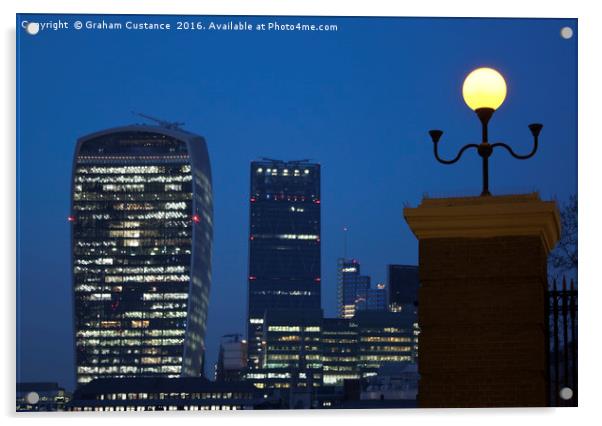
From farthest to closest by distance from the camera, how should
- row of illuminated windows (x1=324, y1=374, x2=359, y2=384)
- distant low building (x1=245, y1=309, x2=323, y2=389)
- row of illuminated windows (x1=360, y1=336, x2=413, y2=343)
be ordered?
distant low building (x1=245, y1=309, x2=323, y2=389)
row of illuminated windows (x1=360, y1=336, x2=413, y2=343)
row of illuminated windows (x1=324, y1=374, x2=359, y2=384)

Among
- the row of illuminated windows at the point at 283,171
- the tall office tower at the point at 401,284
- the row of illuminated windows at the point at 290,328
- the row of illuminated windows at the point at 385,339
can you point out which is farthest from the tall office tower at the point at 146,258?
the row of illuminated windows at the point at 283,171

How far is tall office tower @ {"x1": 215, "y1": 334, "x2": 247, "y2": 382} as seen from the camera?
125 meters

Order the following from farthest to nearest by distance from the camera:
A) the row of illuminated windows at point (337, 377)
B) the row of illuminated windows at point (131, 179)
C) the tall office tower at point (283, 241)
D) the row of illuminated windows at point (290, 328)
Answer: the tall office tower at point (283, 241), the row of illuminated windows at point (290, 328), the row of illuminated windows at point (337, 377), the row of illuminated windows at point (131, 179)

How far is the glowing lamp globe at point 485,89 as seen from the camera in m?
7.84

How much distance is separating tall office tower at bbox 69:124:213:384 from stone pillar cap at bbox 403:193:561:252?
101m

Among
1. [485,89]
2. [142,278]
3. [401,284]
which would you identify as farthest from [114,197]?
[485,89]

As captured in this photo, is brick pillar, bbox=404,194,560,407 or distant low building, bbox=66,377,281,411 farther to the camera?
distant low building, bbox=66,377,281,411

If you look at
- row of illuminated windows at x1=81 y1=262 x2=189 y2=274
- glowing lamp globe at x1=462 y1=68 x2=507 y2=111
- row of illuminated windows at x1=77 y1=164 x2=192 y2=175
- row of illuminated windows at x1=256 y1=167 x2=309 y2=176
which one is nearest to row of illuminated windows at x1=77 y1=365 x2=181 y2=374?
row of illuminated windows at x1=81 y1=262 x2=189 y2=274

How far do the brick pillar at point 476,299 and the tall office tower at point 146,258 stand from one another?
10081 centimetres

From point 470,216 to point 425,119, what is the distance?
66288 mm

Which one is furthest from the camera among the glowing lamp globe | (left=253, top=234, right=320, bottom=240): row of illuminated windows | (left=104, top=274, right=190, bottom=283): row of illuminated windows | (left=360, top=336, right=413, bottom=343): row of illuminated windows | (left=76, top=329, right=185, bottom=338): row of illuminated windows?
(left=253, top=234, right=320, bottom=240): row of illuminated windows

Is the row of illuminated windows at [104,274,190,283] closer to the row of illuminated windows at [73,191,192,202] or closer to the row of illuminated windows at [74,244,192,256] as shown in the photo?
the row of illuminated windows at [74,244,192,256]

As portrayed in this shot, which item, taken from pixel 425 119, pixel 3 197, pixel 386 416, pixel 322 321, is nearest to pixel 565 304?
pixel 386 416

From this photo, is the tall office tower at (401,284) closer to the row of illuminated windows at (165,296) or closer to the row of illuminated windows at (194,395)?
the row of illuminated windows at (194,395)
